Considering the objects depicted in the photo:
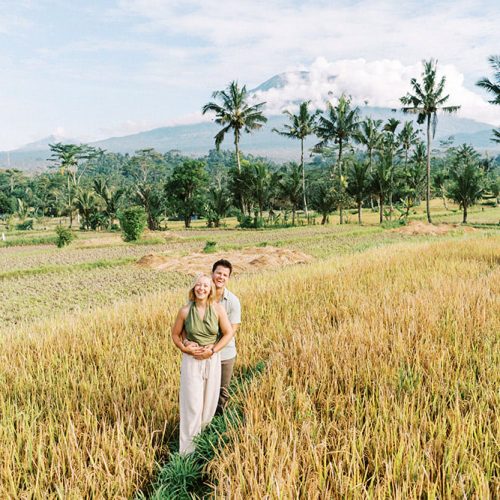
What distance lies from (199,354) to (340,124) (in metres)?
30.1

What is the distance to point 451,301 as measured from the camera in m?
5.29

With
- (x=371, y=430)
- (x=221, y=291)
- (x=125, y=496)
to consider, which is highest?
(x=221, y=291)

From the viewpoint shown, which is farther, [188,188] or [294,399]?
[188,188]

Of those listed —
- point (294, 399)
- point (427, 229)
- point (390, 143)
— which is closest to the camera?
point (294, 399)

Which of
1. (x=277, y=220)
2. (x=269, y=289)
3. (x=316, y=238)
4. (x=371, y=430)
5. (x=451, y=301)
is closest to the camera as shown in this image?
(x=371, y=430)

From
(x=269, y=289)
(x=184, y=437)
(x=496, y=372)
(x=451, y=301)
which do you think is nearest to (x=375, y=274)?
(x=269, y=289)

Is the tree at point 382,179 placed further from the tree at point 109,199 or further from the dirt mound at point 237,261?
the tree at point 109,199

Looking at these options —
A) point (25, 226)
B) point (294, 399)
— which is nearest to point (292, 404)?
point (294, 399)

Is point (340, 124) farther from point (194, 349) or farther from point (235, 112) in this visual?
point (194, 349)

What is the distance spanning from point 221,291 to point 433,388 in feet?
5.38

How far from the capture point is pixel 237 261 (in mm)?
14406

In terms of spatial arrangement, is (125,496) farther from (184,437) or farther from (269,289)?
(269,289)

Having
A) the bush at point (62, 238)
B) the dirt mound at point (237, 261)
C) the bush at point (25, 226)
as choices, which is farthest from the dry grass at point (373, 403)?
the bush at point (25, 226)

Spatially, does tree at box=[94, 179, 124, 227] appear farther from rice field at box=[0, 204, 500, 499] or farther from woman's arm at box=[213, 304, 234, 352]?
woman's arm at box=[213, 304, 234, 352]
